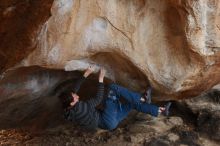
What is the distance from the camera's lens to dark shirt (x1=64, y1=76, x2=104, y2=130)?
170 inches

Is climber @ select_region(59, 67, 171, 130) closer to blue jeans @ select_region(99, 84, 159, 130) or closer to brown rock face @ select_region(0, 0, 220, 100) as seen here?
blue jeans @ select_region(99, 84, 159, 130)

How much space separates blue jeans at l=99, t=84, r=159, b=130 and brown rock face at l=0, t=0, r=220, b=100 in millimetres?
263

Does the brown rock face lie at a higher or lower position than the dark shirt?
higher

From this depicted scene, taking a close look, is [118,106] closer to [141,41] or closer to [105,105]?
[105,105]

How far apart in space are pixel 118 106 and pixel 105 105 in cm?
17

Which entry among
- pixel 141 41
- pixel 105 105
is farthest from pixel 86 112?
pixel 141 41

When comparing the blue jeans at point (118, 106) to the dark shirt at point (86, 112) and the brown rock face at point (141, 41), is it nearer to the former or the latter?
the dark shirt at point (86, 112)

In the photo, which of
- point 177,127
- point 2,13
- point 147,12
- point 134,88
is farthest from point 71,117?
point 177,127

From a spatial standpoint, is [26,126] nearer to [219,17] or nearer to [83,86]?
[83,86]

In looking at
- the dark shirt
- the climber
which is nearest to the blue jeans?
the climber

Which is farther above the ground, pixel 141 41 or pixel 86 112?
pixel 141 41

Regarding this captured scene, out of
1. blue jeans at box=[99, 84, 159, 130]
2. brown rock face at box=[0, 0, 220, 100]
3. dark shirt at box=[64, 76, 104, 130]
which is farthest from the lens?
blue jeans at box=[99, 84, 159, 130]

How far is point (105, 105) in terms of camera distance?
4.91 m

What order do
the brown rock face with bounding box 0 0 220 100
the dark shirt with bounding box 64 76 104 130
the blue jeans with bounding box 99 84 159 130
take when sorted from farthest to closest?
the blue jeans with bounding box 99 84 159 130, the dark shirt with bounding box 64 76 104 130, the brown rock face with bounding box 0 0 220 100
